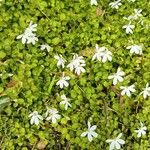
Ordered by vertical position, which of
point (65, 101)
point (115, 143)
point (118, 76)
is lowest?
point (115, 143)

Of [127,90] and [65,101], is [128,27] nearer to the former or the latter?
[127,90]

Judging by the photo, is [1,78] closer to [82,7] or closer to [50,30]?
[50,30]

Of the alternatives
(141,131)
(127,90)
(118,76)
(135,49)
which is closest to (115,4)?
(135,49)

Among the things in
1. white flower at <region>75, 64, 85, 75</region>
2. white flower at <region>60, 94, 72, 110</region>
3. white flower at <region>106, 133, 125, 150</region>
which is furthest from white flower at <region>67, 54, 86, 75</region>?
white flower at <region>106, 133, 125, 150</region>

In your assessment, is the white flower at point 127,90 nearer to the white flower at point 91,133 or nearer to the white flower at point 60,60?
the white flower at point 91,133

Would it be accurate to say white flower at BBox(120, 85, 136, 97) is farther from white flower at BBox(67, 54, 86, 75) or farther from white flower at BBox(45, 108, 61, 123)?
white flower at BBox(45, 108, 61, 123)

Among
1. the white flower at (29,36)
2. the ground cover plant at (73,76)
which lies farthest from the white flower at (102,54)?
the white flower at (29,36)
